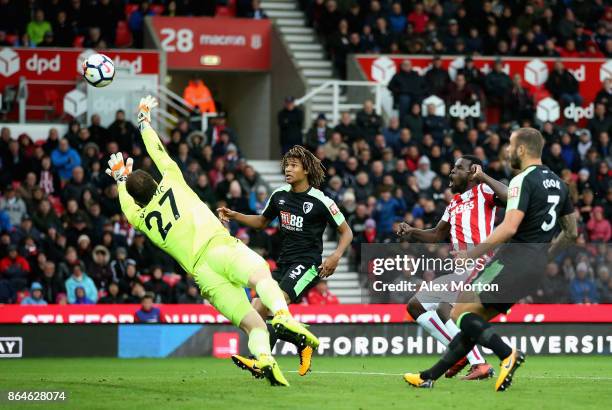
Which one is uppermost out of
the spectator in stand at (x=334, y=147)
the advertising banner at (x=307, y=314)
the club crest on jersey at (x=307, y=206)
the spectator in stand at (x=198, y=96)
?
the spectator in stand at (x=198, y=96)

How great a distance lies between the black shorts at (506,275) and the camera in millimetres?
11109

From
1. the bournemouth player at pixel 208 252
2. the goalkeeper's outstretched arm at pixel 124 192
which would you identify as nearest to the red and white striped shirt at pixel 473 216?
the bournemouth player at pixel 208 252

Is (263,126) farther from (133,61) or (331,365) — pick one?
(331,365)

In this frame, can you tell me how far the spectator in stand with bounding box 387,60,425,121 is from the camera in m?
27.6

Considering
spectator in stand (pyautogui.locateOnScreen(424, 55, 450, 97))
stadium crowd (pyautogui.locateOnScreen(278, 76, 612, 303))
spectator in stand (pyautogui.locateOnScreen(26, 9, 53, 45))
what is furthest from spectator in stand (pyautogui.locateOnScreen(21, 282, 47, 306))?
spectator in stand (pyautogui.locateOnScreen(424, 55, 450, 97))

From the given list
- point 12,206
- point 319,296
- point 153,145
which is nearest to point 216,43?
point 12,206

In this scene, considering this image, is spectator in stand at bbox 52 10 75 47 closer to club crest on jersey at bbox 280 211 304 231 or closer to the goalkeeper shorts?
club crest on jersey at bbox 280 211 304 231

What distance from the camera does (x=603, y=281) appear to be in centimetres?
2248

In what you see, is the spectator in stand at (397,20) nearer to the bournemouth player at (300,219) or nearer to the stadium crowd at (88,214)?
the stadium crowd at (88,214)

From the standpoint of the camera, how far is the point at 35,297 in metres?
21.1

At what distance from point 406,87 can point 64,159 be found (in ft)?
24.3

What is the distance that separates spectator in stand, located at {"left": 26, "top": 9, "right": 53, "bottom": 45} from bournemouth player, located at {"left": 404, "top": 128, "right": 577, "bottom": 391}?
1793cm

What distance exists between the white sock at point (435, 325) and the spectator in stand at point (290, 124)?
44.1 feet

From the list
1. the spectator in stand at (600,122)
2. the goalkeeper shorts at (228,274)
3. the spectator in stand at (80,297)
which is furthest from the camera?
the spectator in stand at (600,122)
